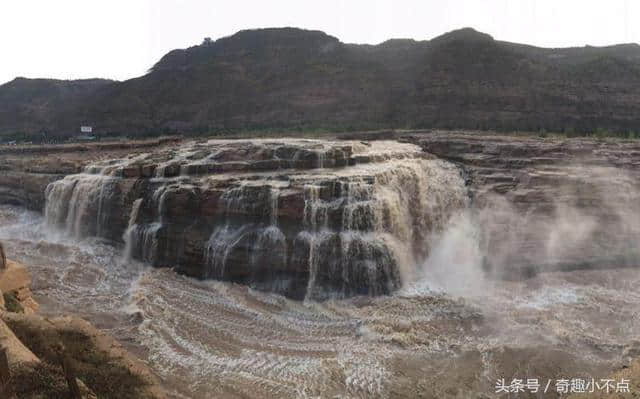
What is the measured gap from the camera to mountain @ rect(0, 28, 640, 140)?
111ft

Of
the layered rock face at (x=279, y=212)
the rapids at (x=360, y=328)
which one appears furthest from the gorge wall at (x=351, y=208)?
the rapids at (x=360, y=328)

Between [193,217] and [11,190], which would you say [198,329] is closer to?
[193,217]

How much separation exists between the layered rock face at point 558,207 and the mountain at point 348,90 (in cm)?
1532

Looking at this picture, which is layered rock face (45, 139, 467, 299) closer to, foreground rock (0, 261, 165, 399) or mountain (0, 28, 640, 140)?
foreground rock (0, 261, 165, 399)

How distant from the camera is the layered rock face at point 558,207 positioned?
14.8 m

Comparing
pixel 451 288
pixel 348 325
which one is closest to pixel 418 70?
pixel 451 288

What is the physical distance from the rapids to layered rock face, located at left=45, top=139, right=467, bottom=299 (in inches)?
19.6

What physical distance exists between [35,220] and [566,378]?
2094 centimetres

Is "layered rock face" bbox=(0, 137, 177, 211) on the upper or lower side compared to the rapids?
upper

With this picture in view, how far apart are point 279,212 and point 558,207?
983 centimetres

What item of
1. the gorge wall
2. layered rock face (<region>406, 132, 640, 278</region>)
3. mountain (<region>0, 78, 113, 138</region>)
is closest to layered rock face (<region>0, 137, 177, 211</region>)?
the gorge wall

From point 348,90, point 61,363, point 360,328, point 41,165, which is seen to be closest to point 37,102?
point 348,90

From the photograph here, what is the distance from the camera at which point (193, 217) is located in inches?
576

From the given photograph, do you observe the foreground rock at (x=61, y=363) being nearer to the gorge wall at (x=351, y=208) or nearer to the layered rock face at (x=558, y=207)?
the gorge wall at (x=351, y=208)
